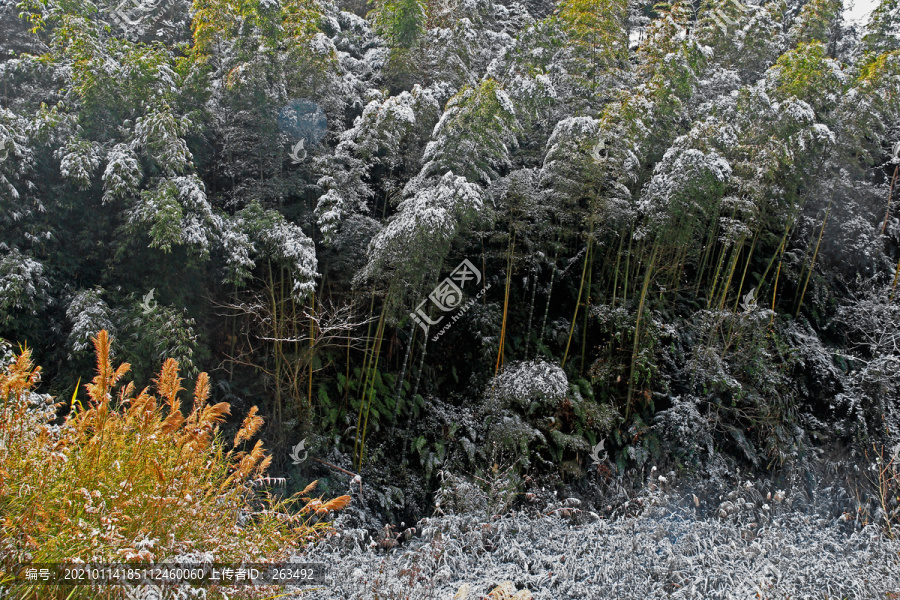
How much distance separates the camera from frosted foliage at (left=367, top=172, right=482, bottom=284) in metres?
3.76

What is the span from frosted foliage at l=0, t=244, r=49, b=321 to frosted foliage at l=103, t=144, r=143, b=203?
599 mm

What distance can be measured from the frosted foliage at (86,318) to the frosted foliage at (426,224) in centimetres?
175

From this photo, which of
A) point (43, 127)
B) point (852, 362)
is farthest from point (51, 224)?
point (852, 362)

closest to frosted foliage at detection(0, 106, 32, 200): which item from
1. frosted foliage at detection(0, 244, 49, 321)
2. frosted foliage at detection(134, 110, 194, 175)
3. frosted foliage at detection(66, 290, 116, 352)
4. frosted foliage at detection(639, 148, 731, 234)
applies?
frosted foliage at detection(0, 244, 49, 321)

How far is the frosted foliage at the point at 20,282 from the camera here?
10.4 feet

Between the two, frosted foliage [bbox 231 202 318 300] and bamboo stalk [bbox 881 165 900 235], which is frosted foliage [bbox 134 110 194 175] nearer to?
frosted foliage [bbox 231 202 318 300]

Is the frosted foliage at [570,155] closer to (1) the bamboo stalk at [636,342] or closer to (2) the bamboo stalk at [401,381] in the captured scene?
(1) the bamboo stalk at [636,342]

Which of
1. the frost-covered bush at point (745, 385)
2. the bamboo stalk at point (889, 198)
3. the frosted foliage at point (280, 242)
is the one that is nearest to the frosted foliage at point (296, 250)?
the frosted foliage at point (280, 242)

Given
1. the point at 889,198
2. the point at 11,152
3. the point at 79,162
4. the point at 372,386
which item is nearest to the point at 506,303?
the point at 372,386

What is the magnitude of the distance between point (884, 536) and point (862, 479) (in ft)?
9.05

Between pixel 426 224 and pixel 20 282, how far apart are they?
2510 millimetres

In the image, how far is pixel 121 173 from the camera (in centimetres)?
353

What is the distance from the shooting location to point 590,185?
4910mm

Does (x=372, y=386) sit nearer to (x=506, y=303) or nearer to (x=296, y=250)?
(x=296, y=250)
